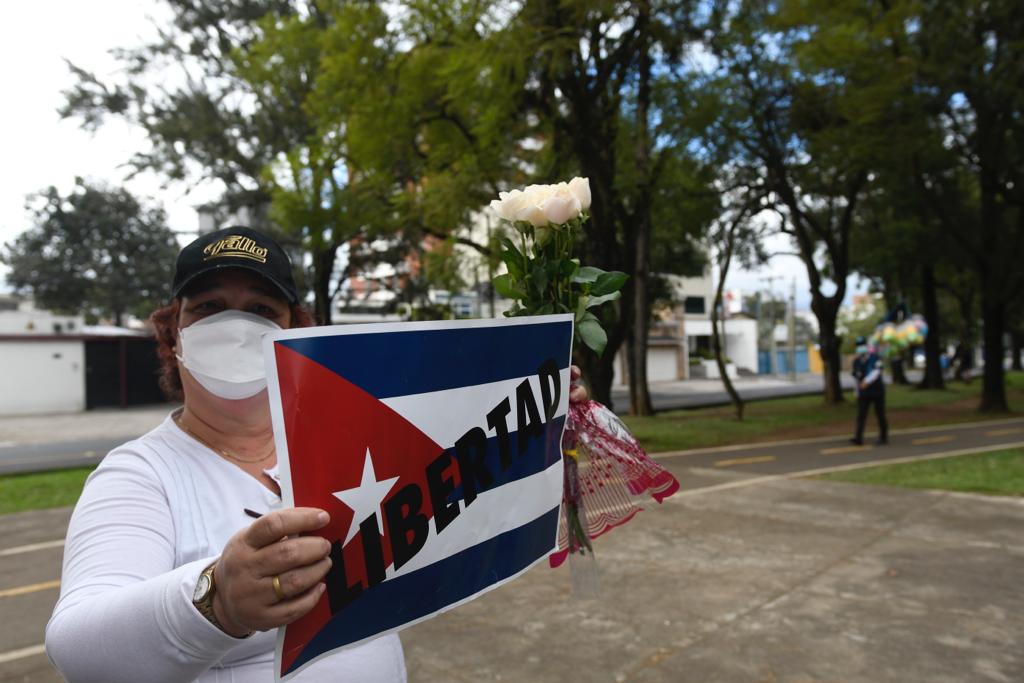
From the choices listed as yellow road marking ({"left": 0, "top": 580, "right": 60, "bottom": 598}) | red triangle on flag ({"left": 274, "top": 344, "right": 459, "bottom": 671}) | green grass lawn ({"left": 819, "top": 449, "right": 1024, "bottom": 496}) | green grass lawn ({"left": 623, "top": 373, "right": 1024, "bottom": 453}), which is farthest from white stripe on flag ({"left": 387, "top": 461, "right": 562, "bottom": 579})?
green grass lawn ({"left": 623, "top": 373, "right": 1024, "bottom": 453})

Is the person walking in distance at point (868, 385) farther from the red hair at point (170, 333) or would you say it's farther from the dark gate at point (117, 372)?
the dark gate at point (117, 372)

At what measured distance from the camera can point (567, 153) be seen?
40.5 feet

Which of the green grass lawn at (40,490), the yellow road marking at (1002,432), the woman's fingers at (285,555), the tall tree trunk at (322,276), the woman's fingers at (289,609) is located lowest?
the yellow road marking at (1002,432)

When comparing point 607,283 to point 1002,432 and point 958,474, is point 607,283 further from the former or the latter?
point 1002,432

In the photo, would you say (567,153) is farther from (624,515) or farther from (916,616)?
(624,515)

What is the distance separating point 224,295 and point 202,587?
2.51ft

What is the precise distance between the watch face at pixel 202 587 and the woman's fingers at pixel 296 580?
0.10 meters

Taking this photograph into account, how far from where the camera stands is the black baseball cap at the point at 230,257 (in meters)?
1.56

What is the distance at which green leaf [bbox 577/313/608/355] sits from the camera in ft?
5.62

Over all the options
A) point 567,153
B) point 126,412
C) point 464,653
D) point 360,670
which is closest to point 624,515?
point 360,670

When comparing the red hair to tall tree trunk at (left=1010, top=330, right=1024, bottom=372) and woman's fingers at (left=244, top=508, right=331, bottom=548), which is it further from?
tall tree trunk at (left=1010, top=330, right=1024, bottom=372)

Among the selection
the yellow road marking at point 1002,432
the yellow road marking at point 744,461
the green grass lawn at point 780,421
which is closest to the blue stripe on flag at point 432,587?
the yellow road marking at point 744,461

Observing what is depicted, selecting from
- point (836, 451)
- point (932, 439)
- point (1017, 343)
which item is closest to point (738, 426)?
point (932, 439)

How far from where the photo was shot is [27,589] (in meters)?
5.09
